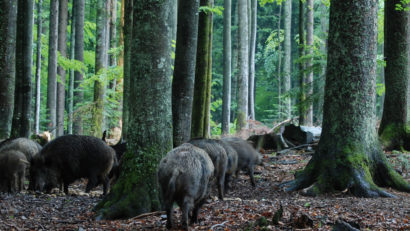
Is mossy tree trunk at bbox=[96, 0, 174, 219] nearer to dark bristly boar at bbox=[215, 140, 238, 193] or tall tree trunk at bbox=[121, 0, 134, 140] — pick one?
dark bristly boar at bbox=[215, 140, 238, 193]

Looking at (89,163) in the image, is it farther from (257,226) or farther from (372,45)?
(372,45)

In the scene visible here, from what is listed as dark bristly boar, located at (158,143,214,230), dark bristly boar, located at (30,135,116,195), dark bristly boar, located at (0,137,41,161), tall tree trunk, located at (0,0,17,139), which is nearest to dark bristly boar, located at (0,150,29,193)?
dark bristly boar, located at (0,137,41,161)

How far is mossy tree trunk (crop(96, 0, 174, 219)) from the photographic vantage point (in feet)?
24.3

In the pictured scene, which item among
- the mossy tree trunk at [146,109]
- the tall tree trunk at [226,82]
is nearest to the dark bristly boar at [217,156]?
the mossy tree trunk at [146,109]

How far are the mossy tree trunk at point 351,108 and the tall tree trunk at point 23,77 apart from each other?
732 cm

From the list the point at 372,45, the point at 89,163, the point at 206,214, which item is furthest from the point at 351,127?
the point at 89,163

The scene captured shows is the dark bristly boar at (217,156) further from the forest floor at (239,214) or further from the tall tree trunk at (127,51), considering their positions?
the tall tree trunk at (127,51)

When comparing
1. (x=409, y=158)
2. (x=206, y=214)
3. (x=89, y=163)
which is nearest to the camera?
(x=206, y=214)

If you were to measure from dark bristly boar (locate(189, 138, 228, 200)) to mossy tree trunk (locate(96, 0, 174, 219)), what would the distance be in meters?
1.77

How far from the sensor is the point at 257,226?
6.19 metres

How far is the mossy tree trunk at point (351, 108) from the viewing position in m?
9.14

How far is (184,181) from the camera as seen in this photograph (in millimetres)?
6258

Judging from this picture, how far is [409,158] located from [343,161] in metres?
3.89

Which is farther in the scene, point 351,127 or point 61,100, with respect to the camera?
point 61,100
